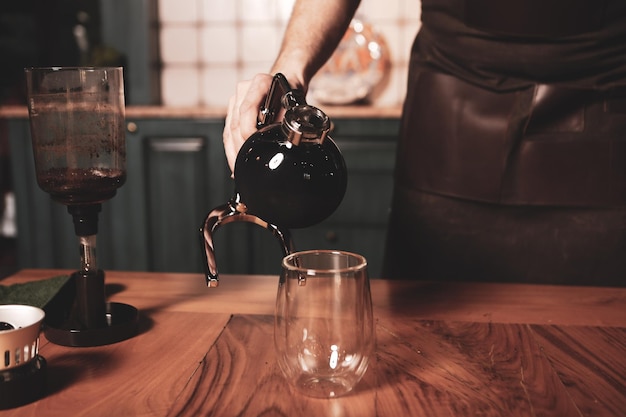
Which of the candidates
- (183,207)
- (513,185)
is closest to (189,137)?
(183,207)

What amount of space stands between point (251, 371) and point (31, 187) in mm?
2285

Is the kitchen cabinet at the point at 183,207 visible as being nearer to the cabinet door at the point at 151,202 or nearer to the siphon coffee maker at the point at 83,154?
the cabinet door at the point at 151,202

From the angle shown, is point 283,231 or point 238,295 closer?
point 283,231

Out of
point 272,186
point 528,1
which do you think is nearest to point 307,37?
point 528,1

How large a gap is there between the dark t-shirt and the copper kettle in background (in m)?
0.64

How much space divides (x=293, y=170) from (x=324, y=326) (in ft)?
0.49

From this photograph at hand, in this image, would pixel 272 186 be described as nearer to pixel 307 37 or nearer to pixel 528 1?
pixel 307 37

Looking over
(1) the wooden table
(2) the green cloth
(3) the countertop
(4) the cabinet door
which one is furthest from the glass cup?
(4) the cabinet door

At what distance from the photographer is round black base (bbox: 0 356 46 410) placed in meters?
0.63

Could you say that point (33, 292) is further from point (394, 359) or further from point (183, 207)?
point (183, 207)

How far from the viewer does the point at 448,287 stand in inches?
40.6

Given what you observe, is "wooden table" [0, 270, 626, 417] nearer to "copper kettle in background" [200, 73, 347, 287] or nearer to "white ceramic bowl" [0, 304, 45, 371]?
"white ceramic bowl" [0, 304, 45, 371]

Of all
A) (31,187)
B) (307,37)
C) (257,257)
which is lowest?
(257,257)

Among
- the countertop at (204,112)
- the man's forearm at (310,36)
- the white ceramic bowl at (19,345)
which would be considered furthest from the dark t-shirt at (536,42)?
the countertop at (204,112)
